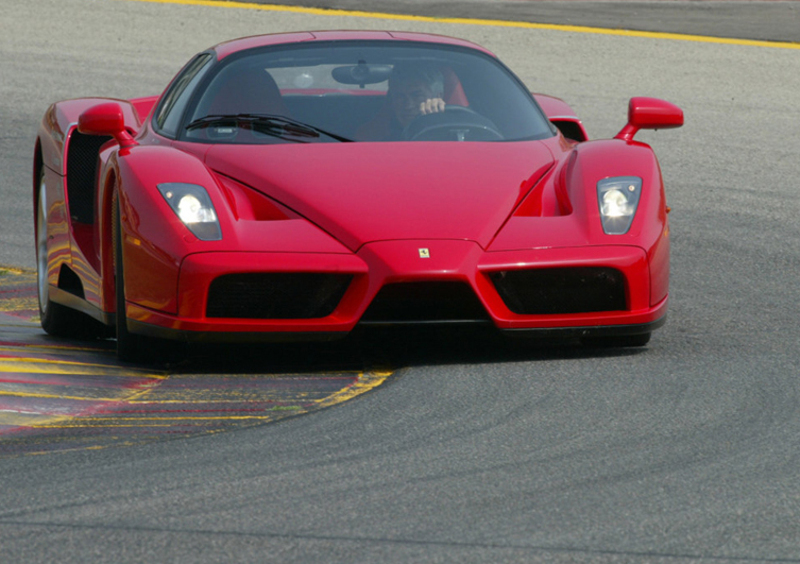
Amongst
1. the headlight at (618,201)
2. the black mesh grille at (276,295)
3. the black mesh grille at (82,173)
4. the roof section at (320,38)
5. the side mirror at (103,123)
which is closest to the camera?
the black mesh grille at (276,295)

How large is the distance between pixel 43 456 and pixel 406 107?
8.41 feet

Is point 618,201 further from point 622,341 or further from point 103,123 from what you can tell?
point 103,123

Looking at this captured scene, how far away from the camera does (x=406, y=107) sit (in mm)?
5758

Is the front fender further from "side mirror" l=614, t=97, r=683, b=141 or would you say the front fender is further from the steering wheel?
"side mirror" l=614, t=97, r=683, b=141

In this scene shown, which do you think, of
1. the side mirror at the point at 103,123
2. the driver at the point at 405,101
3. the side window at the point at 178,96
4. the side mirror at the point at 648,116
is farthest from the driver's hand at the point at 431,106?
the side mirror at the point at 103,123

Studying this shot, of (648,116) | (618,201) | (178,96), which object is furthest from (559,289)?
(178,96)

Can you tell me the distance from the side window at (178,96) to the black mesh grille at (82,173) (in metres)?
0.32

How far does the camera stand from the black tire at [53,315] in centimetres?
612

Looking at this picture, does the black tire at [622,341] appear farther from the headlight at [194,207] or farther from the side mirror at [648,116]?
the headlight at [194,207]

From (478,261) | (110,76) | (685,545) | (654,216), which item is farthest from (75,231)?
(110,76)

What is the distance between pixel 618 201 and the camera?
495cm

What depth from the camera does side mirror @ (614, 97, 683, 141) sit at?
5.71 metres

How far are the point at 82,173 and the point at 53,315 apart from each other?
2.11ft

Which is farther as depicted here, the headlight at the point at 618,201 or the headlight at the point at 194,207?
the headlight at the point at 618,201
